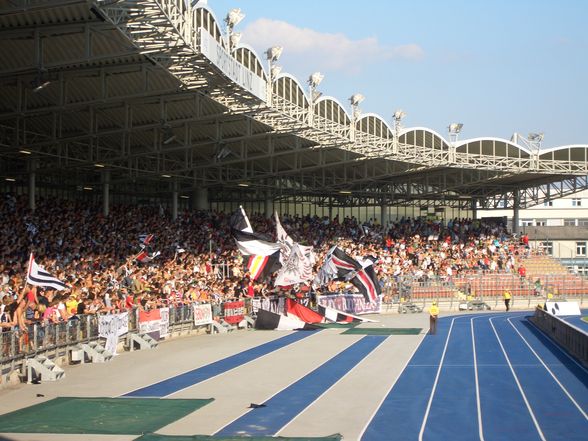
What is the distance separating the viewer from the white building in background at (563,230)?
256 feet

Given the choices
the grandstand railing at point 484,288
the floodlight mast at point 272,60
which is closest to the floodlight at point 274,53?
the floodlight mast at point 272,60

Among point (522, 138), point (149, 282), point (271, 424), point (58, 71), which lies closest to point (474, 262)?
point (522, 138)

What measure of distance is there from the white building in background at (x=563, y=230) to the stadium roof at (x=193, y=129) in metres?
10.2

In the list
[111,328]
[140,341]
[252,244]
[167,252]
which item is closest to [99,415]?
[111,328]

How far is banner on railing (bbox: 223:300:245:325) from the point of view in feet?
122

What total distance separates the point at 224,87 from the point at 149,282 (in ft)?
24.0

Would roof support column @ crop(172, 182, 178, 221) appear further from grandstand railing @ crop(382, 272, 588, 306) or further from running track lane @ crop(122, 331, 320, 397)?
running track lane @ crop(122, 331, 320, 397)

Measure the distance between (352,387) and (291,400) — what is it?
2345 millimetres

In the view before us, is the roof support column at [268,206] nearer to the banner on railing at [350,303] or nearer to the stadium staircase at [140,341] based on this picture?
the banner on railing at [350,303]

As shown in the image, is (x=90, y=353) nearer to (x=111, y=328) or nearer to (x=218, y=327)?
(x=111, y=328)

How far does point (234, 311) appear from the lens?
123 ft

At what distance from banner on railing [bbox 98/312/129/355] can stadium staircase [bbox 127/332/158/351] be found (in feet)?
3.65

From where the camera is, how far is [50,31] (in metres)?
25.7

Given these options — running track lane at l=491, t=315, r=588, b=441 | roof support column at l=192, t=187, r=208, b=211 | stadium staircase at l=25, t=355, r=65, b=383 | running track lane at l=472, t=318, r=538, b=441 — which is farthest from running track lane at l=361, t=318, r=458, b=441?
roof support column at l=192, t=187, r=208, b=211
